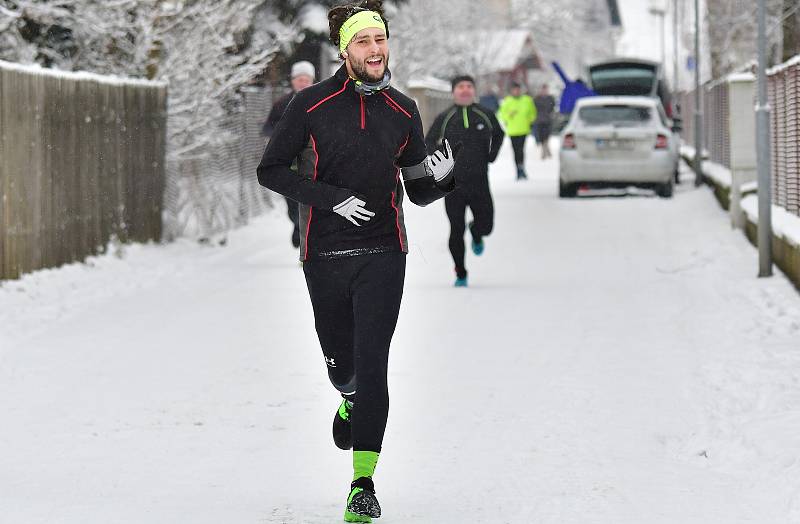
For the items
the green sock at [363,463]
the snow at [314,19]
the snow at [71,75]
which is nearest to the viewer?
the green sock at [363,463]

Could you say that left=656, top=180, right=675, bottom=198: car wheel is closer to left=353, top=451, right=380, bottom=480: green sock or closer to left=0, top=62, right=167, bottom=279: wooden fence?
left=0, top=62, right=167, bottom=279: wooden fence

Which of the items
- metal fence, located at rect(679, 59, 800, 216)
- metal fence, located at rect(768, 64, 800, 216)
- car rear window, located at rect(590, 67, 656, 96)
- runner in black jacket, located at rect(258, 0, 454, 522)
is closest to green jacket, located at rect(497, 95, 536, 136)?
car rear window, located at rect(590, 67, 656, 96)

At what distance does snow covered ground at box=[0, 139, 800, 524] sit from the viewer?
6660 mm

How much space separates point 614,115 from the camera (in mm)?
25859

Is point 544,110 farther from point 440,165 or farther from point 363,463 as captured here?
point 363,463

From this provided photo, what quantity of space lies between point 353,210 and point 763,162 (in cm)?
906

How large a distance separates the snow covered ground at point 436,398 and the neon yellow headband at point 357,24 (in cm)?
171

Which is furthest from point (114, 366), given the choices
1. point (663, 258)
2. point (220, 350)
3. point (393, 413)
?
point (663, 258)

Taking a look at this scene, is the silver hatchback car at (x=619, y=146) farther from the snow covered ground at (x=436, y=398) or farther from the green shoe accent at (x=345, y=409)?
the green shoe accent at (x=345, y=409)

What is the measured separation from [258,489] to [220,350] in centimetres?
414

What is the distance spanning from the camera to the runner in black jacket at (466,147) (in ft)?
46.4

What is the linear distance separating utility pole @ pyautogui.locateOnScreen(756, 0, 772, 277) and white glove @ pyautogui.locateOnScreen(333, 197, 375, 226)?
8.79 metres

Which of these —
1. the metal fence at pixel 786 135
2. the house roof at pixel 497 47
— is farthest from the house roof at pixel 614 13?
the metal fence at pixel 786 135

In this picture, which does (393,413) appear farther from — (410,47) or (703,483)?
(410,47)
